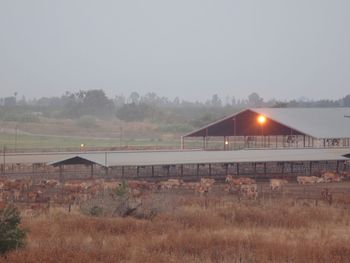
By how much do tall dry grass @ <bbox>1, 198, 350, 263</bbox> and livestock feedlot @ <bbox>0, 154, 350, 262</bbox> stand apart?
0.08 feet

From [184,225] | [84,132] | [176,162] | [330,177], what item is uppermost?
[84,132]

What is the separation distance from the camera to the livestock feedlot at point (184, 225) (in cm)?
1429

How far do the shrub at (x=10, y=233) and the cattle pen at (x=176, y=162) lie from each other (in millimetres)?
25298

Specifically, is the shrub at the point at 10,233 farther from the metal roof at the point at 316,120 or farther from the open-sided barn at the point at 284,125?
the open-sided barn at the point at 284,125

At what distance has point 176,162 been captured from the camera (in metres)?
44.2

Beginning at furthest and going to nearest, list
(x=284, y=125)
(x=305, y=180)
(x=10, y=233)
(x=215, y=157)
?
1. (x=284, y=125)
2. (x=215, y=157)
3. (x=305, y=180)
4. (x=10, y=233)

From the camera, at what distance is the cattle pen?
44.2 meters

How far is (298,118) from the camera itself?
60.2 meters

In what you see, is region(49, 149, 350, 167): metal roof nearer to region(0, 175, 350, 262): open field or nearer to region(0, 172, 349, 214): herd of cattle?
region(0, 172, 349, 214): herd of cattle

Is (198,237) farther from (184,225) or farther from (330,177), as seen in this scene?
(330,177)

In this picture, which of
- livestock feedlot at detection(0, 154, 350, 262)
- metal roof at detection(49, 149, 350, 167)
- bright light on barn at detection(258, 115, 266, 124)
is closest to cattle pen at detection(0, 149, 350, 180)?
metal roof at detection(49, 149, 350, 167)

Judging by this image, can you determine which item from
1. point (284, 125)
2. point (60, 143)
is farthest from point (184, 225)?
point (60, 143)

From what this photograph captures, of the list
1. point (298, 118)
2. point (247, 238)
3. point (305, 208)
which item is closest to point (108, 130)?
point (298, 118)

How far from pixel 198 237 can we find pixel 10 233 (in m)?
5.31
